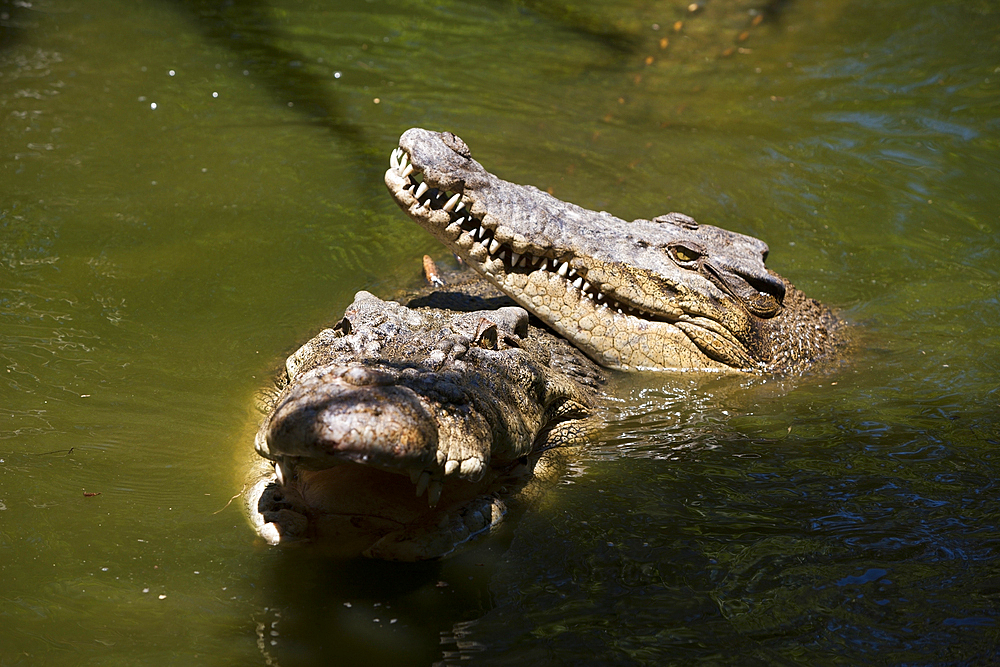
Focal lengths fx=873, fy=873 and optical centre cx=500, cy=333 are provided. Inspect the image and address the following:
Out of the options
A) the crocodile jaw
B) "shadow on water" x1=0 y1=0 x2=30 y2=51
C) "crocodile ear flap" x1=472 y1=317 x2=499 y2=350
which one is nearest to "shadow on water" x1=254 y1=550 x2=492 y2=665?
"crocodile ear flap" x1=472 y1=317 x2=499 y2=350

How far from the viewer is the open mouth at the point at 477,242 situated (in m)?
4.47

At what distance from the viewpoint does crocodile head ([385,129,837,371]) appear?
14.8ft

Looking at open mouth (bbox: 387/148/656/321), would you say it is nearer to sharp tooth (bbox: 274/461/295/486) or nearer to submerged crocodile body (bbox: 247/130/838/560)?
submerged crocodile body (bbox: 247/130/838/560)

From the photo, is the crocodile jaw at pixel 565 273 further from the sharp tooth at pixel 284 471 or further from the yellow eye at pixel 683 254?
the sharp tooth at pixel 284 471

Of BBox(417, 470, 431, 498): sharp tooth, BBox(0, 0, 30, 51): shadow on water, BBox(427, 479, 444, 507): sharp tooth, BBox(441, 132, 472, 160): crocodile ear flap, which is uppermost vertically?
BBox(441, 132, 472, 160): crocodile ear flap


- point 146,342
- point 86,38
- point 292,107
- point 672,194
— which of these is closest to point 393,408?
point 146,342

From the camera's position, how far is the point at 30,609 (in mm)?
2924

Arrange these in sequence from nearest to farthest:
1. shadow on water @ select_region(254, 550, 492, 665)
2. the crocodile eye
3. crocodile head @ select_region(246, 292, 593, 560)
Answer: crocodile head @ select_region(246, 292, 593, 560) → shadow on water @ select_region(254, 550, 492, 665) → the crocodile eye

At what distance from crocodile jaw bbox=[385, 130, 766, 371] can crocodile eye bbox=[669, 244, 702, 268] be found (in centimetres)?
11

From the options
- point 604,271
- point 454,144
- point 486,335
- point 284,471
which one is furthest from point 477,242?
point 284,471

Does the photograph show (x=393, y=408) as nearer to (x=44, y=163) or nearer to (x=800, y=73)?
(x=44, y=163)

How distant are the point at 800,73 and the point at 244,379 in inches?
303

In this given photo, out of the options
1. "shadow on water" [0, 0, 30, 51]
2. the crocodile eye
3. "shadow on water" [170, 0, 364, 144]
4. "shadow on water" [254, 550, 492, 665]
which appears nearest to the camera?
"shadow on water" [254, 550, 492, 665]

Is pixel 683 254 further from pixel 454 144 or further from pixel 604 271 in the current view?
pixel 454 144
